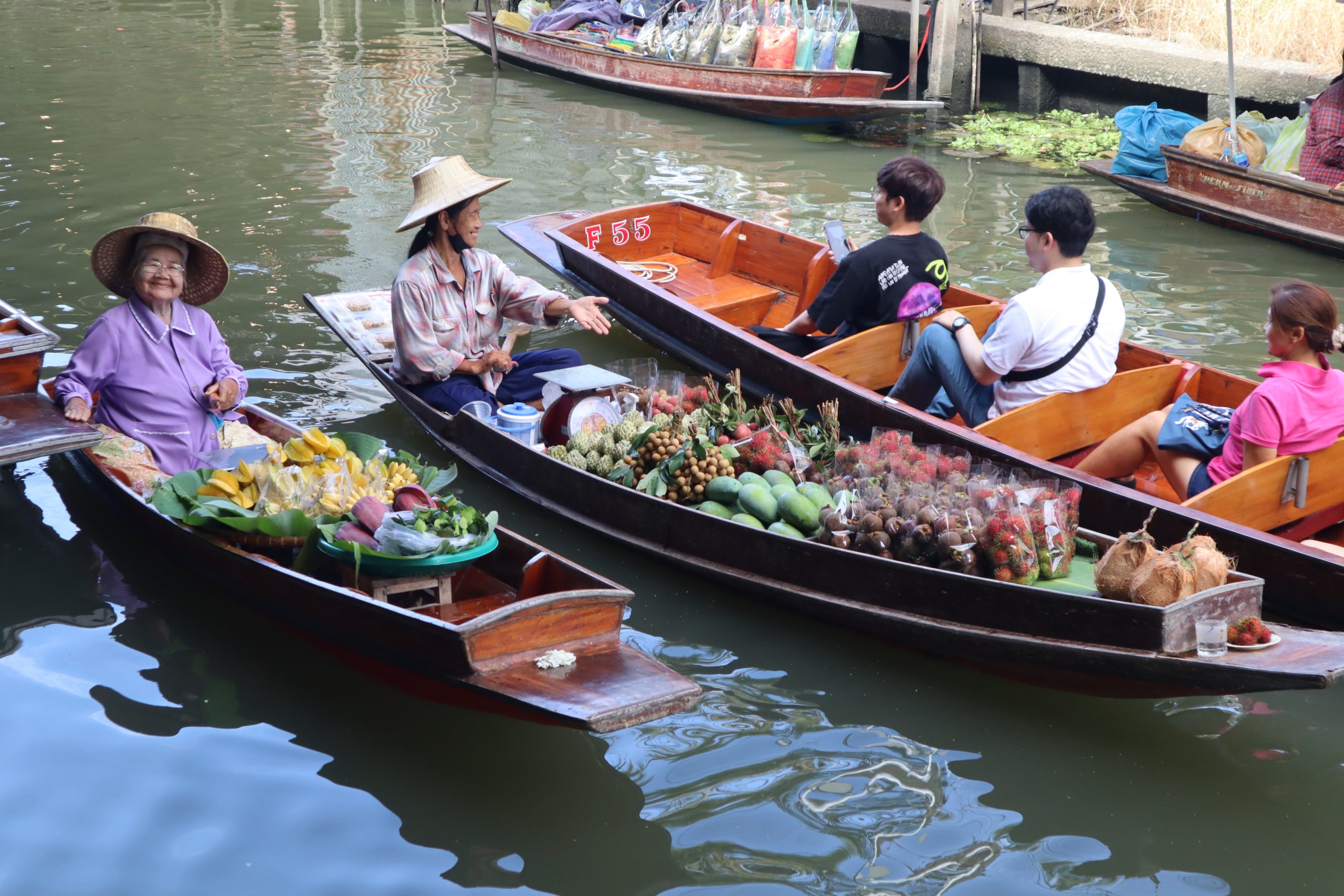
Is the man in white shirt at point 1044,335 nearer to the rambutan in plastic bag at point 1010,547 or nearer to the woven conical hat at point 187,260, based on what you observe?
the rambutan in plastic bag at point 1010,547

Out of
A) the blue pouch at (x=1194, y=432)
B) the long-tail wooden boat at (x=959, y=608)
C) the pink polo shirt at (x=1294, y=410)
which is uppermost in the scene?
the pink polo shirt at (x=1294, y=410)

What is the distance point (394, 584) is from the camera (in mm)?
3076

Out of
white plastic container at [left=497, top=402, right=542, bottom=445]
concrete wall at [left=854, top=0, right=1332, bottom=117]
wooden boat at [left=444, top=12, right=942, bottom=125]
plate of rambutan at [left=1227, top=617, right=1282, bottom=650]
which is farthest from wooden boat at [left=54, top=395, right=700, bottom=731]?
concrete wall at [left=854, top=0, right=1332, bottom=117]

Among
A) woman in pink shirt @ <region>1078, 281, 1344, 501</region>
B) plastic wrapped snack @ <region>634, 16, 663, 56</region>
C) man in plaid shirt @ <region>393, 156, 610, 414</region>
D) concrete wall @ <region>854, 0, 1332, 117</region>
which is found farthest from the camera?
plastic wrapped snack @ <region>634, 16, 663, 56</region>

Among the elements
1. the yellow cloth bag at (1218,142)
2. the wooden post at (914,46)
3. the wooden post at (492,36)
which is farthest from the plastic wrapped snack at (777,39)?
the yellow cloth bag at (1218,142)

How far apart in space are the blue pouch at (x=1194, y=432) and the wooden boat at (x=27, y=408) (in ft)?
11.7

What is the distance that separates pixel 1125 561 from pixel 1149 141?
19.9ft

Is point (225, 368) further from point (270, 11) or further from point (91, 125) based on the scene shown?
point (270, 11)

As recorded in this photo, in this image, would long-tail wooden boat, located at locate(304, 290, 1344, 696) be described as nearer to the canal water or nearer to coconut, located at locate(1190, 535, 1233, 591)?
coconut, located at locate(1190, 535, 1233, 591)

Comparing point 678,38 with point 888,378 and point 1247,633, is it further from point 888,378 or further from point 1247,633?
point 1247,633

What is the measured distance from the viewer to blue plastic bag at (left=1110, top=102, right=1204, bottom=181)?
7988mm

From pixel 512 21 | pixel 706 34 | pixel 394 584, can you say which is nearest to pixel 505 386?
pixel 394 584

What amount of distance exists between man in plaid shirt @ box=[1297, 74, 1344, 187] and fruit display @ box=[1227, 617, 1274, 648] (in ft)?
16.2

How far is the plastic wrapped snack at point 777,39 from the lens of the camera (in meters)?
10.6
